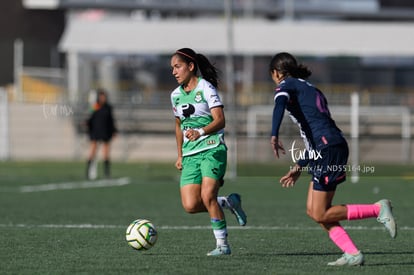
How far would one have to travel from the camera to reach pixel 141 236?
37.3 feet

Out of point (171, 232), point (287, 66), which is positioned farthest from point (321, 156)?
point (171, 232)

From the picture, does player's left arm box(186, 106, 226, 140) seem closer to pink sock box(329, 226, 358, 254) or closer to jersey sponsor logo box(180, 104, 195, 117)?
jersey sponsor logo box(180, 104, 195, 117)

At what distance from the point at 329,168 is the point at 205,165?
1.60 metres

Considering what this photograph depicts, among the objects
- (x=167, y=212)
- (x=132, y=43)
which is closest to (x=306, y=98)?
(x=167, y=212)

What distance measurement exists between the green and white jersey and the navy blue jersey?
115cm

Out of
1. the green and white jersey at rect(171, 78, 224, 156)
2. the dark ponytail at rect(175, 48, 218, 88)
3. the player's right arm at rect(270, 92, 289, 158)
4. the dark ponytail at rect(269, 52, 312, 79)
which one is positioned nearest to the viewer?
the player's right arm at rect(270, 92, 289, 158)

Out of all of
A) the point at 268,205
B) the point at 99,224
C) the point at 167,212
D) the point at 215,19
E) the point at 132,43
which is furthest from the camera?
the point at 215,19

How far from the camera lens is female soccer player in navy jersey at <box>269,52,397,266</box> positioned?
1036cm

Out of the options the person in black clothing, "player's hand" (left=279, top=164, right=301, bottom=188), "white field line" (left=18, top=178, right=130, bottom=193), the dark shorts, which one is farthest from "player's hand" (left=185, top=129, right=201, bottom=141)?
the person in black clothing

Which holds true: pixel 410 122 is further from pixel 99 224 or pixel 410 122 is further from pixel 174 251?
pixel 174 251

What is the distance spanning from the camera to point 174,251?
464 inches

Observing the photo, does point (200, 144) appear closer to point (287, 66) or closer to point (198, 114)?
point (198, 114)

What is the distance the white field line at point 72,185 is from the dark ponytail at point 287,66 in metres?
14.0

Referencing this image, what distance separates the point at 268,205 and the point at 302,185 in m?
7.62
